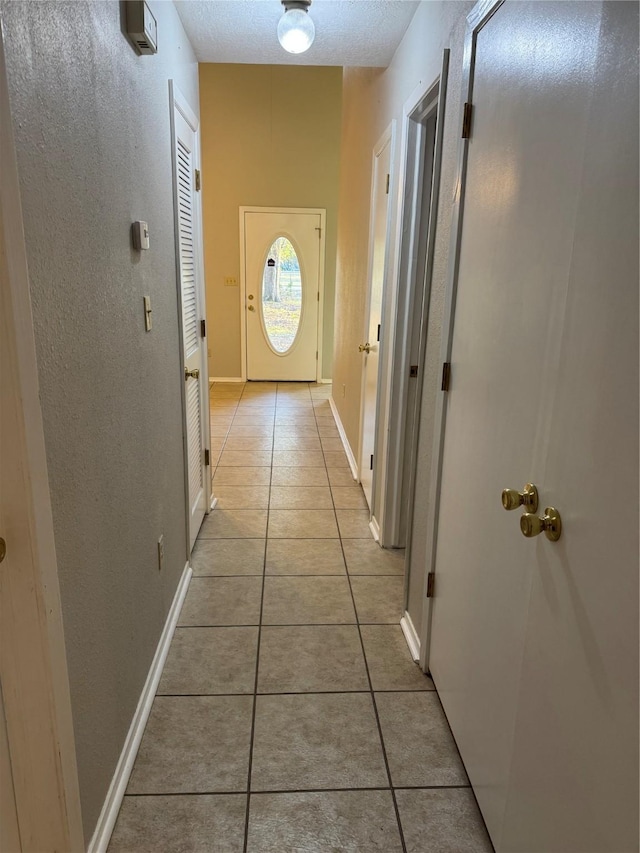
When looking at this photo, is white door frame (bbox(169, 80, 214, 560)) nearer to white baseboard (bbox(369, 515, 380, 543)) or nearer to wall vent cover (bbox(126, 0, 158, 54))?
wall vent cover (bbox(126, 0, 158, 54))

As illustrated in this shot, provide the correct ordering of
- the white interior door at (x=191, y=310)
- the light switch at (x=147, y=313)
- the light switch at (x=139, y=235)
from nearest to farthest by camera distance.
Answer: the light switch at (x=139, y=235)
the light switch at (x=147, y=313)
the white interior door at (x=191, y=310)

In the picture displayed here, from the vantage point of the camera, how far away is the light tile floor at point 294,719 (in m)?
1.44

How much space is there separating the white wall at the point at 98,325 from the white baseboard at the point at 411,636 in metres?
0.94

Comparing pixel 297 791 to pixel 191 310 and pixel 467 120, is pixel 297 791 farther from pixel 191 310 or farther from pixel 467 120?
pixel 191 310

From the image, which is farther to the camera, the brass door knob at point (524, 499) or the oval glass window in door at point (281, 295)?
the oval glass window in door at point (281, 295)

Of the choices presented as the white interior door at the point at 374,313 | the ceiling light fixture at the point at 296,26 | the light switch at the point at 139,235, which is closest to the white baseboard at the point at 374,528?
the white interior door at the point at 374,313

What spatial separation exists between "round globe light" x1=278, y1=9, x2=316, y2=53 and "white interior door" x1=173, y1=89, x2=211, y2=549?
1.64 ft

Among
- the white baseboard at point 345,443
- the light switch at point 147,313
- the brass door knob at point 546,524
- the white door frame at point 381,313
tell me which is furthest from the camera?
the white baseboard at point 345,443

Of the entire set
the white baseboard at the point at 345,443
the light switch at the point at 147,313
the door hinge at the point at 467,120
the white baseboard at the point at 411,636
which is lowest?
the white baseboard at the point at 411,636

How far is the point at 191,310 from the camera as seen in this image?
8.93ft

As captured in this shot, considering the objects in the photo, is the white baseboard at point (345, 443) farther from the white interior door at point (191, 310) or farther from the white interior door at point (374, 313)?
the white interior door at point (191, 310)

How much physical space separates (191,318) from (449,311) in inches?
56.9

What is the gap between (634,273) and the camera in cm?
80

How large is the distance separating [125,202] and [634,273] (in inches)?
52.2
